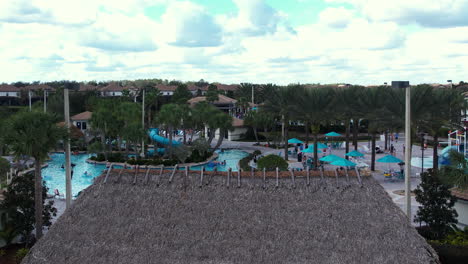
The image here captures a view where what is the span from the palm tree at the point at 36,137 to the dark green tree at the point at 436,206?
13486 millimetres

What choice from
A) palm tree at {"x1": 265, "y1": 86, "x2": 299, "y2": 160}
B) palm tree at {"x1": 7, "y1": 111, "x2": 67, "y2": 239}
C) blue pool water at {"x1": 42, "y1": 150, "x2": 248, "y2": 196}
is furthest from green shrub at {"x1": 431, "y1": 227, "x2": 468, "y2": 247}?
blue pool water at {"x1": 42, "y1": 150, "x2": 248, "y2": 196}

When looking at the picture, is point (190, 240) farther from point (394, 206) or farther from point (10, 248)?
point (10, 248)

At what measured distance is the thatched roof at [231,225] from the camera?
12406 millimetres

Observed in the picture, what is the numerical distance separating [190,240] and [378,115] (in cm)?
2326

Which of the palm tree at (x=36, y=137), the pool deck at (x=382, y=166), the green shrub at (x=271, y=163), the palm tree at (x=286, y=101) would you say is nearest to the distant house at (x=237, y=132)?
the pool deck at (x=382, y=166)

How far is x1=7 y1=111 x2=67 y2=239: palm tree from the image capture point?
54.9ft

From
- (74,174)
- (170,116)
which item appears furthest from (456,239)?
(74,174)

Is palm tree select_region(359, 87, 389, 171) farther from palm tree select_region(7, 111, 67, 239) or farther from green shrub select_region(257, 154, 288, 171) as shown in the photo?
palm tree select_region(7, 111, 67, 239)

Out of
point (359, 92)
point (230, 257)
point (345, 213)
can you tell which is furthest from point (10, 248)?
point (359, 92)

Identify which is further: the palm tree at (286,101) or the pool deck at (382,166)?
the palm tree at (286,101)

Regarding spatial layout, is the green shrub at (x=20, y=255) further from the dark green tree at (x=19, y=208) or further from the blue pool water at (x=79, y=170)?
the blue pool water at (x=79, y=170)

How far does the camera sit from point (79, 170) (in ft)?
140

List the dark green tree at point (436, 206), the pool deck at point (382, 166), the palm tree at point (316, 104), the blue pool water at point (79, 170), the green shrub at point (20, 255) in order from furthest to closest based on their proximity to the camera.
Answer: the palm tree at point (316, 104), the blue pool water at point (79, 170), the pool deck at point (382, 166), the dark green tree at point (436, 206), the green shrub at point (20, 255)

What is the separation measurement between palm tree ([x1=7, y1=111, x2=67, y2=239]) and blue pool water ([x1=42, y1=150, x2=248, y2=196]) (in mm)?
16307
